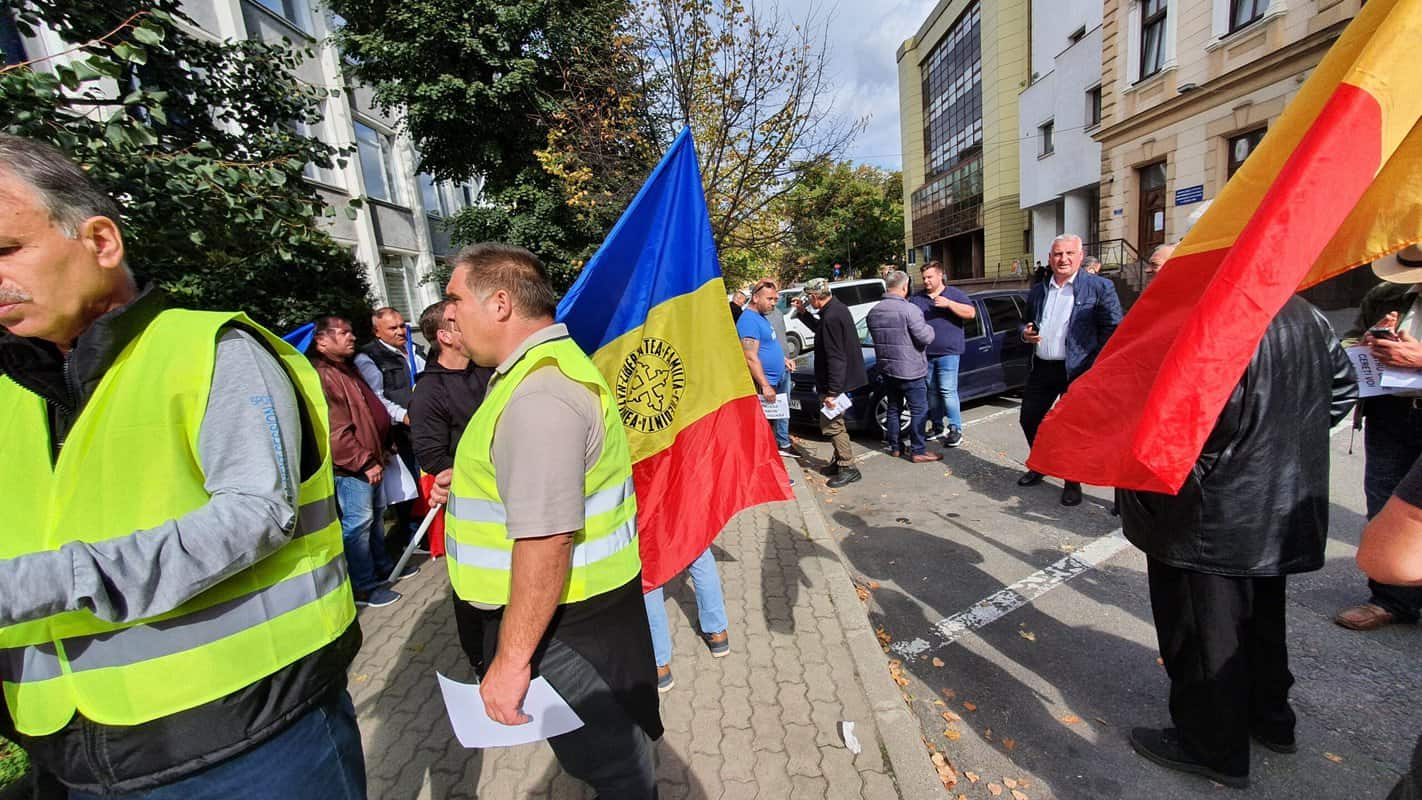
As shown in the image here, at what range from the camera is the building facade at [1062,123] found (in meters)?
21.6

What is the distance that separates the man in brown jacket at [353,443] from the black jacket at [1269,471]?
421 cm

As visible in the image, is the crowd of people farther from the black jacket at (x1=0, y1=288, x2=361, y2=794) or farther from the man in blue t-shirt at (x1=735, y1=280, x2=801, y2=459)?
the man in blue t-shirt at (x1=735, y1=280, x2=801, y2=459)

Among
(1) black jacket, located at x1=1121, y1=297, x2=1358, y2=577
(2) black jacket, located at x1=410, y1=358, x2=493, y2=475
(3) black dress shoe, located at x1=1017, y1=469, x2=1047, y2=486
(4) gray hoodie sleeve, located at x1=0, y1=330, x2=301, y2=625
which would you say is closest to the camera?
(4) gray hoodie sleeve, located at x1=0, y1=330, x2=301, y2=625

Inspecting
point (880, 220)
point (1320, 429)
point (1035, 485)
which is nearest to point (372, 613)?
point (1320, 429)

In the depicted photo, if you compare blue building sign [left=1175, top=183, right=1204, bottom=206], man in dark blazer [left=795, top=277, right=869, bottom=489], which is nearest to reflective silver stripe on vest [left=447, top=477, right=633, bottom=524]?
man in dark blazer [left=795, top=277, right=869, bottom=489]

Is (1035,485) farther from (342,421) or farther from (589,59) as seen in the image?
(589,59)

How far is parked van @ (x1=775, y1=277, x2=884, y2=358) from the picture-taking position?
1062cm

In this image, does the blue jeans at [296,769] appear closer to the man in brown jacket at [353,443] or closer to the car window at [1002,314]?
the man in brown jacket at [353,443]

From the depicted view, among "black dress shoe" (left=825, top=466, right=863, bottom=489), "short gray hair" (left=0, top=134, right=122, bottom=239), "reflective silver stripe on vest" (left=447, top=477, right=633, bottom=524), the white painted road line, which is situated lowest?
the white painted road line

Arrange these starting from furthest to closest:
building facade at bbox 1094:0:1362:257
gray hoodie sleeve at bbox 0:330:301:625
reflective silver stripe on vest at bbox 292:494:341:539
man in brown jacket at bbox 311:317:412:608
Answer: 1. building facade at bbox 1094:0:1362:257
2. man in brown jacket at bbox 311:317:412:608
3. reflective silver stripe on vest at bbox 292:494:341:539
4. gray hoodie sleeve at bbox 0:330:301:625

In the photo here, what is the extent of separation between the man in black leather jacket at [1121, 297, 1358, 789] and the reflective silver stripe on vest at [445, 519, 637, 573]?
1.88 meters

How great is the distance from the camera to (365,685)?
3.28 m

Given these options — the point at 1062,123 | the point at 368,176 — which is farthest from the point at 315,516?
the point at 1062,123

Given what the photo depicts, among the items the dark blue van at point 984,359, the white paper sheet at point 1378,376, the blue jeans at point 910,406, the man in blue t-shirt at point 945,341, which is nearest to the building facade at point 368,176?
the dark blue van at point 984,359
